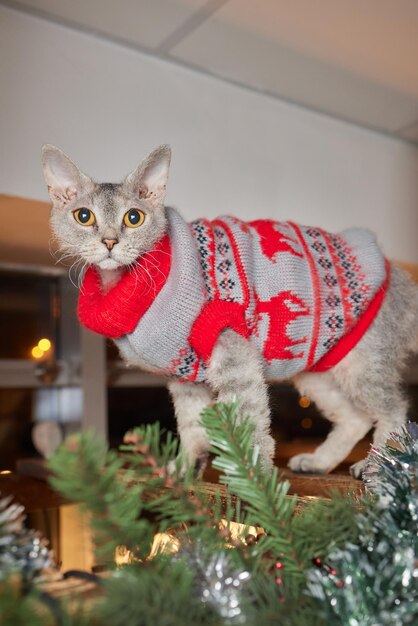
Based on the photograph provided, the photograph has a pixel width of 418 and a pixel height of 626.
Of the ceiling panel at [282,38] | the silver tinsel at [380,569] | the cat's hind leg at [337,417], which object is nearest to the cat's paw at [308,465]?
the cat's hind leg at [337,417]

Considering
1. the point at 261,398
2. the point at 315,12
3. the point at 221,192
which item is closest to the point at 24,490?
the point at 261,398

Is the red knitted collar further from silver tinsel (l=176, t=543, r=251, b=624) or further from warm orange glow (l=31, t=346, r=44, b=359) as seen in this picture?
Result: warm orange glow (l=31, t=346, r=44, b=359)

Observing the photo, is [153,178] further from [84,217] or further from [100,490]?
[100,490]

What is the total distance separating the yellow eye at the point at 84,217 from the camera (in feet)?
2.44

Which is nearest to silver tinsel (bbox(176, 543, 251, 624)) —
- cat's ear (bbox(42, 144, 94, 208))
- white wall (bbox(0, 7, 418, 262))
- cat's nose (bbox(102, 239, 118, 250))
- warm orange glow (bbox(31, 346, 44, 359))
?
cat's nose (bbox(102, 239, 118, 250))

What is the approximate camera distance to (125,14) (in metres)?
1.18

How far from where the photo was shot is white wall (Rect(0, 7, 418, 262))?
1144mm

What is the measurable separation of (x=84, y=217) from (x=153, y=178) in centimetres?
11

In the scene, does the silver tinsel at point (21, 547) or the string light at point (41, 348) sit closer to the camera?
the silver tinsel at point (21, 547)

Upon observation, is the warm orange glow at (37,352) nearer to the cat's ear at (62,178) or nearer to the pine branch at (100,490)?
the cat's ear at (62,178)

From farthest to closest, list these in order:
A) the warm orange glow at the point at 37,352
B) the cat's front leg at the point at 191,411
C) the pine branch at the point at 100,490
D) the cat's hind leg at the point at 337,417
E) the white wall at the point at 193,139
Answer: the warm orange glow at the point at 37,352
the white wall at the point at 193,139
the cat's hind leg at the point at 337,417
the cat's front leg at the point at 191,411
the pine branch at the point at 100,490

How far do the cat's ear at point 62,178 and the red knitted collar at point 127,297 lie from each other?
116 millimetres

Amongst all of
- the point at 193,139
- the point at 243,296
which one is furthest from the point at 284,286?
the point at 193,139

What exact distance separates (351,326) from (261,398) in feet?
0.57
